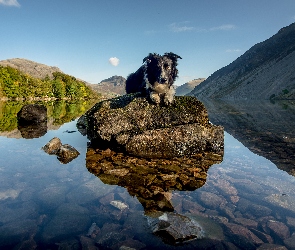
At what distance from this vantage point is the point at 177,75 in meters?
12.5

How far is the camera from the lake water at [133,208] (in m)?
4.66

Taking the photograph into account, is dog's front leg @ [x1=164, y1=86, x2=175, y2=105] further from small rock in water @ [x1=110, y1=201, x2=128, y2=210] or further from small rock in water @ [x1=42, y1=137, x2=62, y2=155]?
small rock in water @ [x1=110, y1=201, x2=128, y2=210]

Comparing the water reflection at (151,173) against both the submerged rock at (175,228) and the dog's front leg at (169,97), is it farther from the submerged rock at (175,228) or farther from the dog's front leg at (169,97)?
the dog's front leg at (169,97)

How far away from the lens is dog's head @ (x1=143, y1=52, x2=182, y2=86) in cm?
1134

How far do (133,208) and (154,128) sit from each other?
587 cm

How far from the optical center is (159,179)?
7777mm

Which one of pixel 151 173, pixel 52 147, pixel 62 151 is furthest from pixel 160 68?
pixel 52 147

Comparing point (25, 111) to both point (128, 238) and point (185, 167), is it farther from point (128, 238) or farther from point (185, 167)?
point (128, 238)

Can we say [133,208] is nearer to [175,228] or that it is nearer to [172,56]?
[175,228]

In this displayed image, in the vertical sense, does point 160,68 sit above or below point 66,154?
above

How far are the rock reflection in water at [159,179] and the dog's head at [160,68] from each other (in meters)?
4.09

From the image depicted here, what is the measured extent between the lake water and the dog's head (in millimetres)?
4469

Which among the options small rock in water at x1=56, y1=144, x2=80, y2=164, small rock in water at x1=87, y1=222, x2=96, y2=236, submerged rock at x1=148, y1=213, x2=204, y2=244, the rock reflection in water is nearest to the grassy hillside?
small rock in water at x1=56, y1=144, x2=80, y2=164

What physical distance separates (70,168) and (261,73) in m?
203
